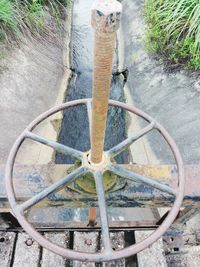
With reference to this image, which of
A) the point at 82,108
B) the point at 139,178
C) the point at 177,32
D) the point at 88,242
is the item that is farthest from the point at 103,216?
the point at 177,32

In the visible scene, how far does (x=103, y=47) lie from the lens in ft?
3.54

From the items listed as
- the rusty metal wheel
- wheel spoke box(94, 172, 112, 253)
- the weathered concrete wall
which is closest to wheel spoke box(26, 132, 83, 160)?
the rusty metal wheel

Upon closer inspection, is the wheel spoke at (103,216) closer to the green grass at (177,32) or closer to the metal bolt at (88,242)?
the metal bolt at (88,242)

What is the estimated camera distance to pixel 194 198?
194cm

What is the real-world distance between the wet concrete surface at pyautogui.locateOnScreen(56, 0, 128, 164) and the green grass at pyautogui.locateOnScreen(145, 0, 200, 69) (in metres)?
0.61

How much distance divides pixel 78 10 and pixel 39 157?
2.69 metres

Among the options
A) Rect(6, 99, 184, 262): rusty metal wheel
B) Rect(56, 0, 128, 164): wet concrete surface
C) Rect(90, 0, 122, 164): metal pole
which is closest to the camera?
Rect(90, 0, 122, 164): metal pole

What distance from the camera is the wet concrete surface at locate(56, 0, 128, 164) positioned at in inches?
164

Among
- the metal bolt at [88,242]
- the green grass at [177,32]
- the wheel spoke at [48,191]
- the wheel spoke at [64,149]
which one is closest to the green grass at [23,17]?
the green grass at [177,32]

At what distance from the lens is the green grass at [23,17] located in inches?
161

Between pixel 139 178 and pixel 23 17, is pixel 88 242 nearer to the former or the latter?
pixel 139 178

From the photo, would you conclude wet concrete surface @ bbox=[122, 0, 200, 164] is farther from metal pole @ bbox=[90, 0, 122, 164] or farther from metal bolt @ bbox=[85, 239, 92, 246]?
metal pole @ bbox=[90, 0, 122, 164]

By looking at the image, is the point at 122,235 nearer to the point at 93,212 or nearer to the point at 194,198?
the point at 93,212

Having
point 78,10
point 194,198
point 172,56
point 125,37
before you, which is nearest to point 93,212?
point 194,198
